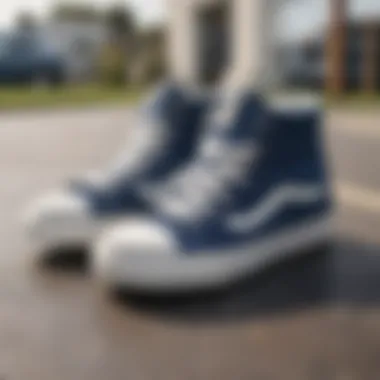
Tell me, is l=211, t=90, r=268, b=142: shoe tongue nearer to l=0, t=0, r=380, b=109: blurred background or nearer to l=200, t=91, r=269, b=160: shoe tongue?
l=200, t=91, r=269, b=160: shoe tongue

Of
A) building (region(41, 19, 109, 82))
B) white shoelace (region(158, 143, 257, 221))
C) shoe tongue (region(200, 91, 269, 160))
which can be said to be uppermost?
shoe tongue (region(200, 91, 269, 160))

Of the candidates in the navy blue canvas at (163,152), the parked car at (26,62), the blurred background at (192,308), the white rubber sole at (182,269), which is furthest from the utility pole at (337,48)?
the white rubber sole at (182,269)

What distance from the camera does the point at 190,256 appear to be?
4.66ft

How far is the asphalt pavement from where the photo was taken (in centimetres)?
112

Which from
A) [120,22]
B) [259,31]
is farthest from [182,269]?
[120,22]

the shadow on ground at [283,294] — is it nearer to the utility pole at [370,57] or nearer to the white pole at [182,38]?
the utility pole at [370,57]

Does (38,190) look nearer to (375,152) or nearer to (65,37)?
(375,152)

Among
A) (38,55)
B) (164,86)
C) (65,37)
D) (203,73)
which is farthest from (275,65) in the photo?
(65,37)

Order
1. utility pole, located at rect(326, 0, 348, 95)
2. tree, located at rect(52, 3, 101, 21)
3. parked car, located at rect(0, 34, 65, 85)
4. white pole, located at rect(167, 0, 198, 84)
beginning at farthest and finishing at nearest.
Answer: tree, located at rect(52, 3, 101, 21), white pole, located at rect(167, 0, 198, 84), parked car, located at rect(0, 34, 65, 85), utility pole, located at rect(326, 0, 348, 95)

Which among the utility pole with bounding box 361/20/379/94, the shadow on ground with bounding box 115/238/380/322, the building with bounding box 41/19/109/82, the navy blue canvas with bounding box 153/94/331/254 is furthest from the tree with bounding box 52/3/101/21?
the shadow on ground with bounding box 115/238/380/322

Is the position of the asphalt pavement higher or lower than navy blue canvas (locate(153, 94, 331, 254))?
lower

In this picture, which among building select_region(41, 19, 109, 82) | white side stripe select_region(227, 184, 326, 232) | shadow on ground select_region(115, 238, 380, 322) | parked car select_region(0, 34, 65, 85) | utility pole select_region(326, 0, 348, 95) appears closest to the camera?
shadow on ground select_region(115, 238, 380, 322)

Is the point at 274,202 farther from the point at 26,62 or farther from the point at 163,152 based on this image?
the point at 26,62

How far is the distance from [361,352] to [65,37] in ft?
54.3
